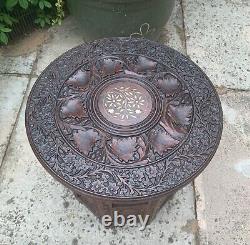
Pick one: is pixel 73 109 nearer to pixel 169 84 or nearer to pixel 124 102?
pixel 124 102

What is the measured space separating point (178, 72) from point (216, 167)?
94 cm

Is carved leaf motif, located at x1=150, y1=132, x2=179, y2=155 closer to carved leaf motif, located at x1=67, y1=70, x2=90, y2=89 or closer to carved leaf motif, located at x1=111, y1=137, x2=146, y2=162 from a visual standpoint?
carved leaf motif, located at x1=111, y1=137, x2=146, y2=162

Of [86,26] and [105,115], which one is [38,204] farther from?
[86,26]

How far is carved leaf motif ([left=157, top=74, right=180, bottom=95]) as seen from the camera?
217 centimetres

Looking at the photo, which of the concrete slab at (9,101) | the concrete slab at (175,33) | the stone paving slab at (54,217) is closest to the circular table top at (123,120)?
the stone paving slab at (54,217)

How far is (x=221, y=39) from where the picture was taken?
3684mm

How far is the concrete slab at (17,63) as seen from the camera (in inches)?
133

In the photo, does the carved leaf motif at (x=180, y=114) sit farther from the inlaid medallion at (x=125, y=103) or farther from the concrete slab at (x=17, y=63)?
the concrete slab at (x=17, y=63)

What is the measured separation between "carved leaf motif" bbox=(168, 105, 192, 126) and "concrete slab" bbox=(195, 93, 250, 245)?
2.75 feet

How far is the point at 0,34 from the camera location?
316 centimetres

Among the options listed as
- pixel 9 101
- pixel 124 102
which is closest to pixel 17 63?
pixel 9 101

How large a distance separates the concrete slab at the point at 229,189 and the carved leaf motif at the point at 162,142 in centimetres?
87

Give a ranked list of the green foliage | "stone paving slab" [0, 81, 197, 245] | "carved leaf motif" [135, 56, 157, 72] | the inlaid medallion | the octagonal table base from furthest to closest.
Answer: the green foliage → "stone paving slab" [0, 81, 197, 245] → "carved leaf motif" [135, 56, 157, 72] → the octagonal table base → the inlaid medallion

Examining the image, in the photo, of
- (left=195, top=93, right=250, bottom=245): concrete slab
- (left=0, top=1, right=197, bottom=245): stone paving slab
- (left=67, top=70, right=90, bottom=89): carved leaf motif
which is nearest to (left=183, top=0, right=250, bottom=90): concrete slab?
(left=195, top=93, right=250, bottom=245): concrete slab
